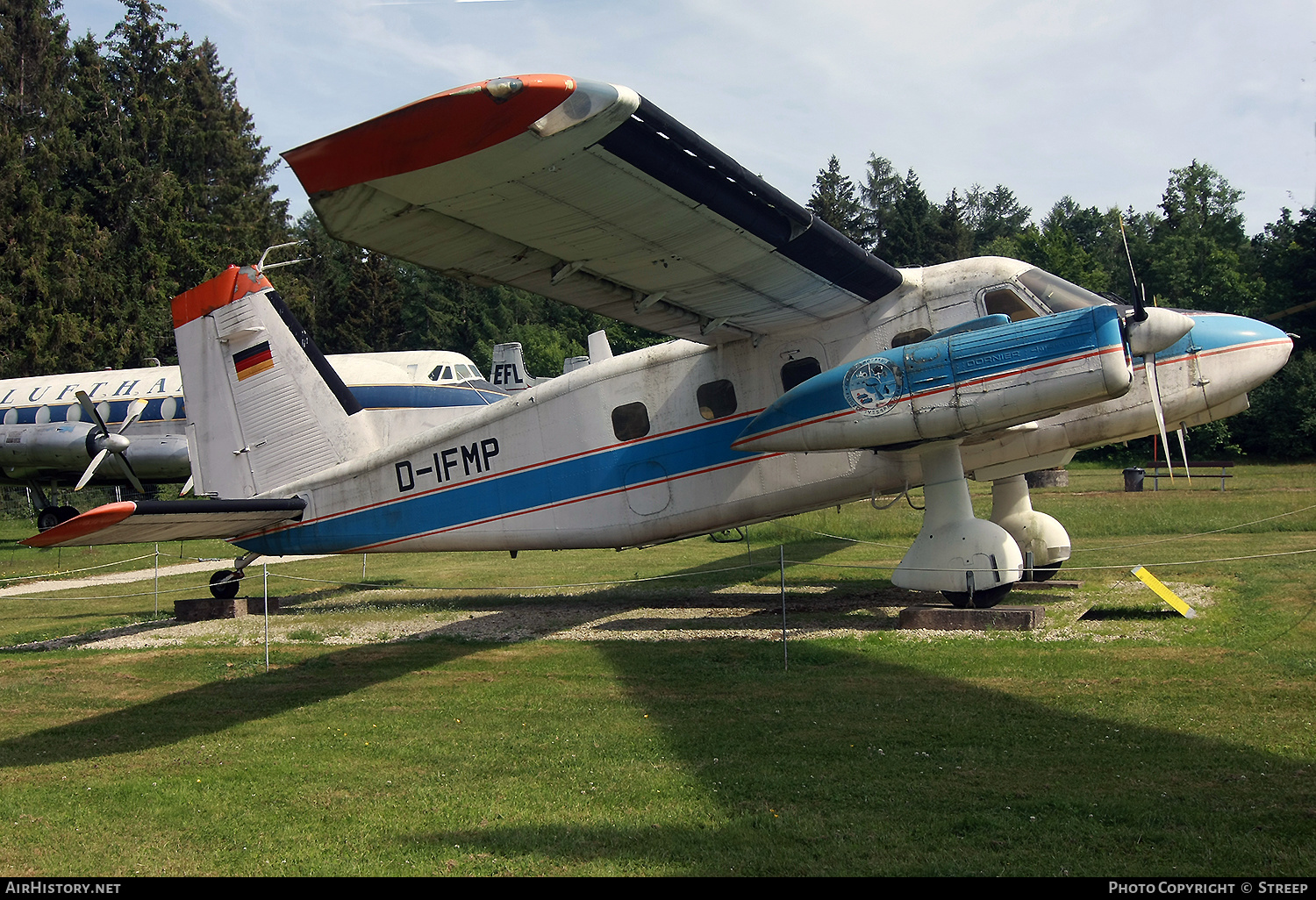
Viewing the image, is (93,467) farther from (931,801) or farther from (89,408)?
(931,801)

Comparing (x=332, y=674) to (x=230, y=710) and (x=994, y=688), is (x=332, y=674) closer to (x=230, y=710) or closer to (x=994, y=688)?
(x=230, y=710)

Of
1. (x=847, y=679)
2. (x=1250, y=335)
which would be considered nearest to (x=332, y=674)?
(x=847, y=679)

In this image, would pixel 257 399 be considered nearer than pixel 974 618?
No

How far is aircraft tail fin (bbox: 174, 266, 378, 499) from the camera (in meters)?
14.3

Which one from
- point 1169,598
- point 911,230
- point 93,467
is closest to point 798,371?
point 1169,598

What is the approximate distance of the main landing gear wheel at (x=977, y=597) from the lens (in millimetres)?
11211

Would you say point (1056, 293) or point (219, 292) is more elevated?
point (219, 292)

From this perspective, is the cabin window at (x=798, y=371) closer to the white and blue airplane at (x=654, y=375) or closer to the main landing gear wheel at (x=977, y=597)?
the white and blue airplane at (x=654, y=375)

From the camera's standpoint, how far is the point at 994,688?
8430mm

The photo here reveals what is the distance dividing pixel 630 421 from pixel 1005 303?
4.76m

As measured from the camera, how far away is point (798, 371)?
1180 cm

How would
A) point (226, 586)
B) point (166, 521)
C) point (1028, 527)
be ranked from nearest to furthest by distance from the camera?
point (166, 521)
point (1028, 527)
point (226, 586)

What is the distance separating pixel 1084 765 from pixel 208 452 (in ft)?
42.1

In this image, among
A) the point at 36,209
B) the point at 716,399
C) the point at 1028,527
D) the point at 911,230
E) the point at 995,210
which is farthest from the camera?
the point at 995,210
